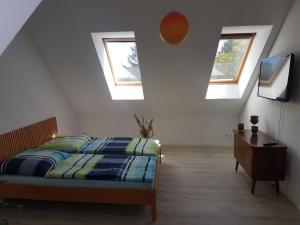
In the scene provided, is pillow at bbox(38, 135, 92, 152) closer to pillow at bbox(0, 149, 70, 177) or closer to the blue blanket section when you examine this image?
the blue blanket section

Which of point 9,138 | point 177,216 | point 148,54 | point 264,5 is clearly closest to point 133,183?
point 177,216

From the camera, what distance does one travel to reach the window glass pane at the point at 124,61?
4516mm

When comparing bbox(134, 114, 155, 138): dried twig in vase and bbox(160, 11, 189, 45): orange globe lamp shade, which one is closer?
bbox(160, 11, 189, 45): orange globe lamp shade

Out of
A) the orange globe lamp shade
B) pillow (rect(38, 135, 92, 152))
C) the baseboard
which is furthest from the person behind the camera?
the baseboard

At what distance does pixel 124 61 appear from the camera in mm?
4785

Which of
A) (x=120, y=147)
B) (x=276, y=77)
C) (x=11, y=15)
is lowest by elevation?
(x=120, y=147)

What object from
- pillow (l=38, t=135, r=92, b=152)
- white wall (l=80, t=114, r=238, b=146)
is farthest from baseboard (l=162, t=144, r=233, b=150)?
pillow (l=38, t=135, r=92, b=152)

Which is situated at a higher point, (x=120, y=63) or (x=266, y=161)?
(x=120, y=63)

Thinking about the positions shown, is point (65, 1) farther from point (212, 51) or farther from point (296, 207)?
point (296, 207)

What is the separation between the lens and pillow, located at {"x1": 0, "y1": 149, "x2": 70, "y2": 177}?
2895mm

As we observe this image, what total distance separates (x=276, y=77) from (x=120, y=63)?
284 cm

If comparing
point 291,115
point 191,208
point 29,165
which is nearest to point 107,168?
point 29,165

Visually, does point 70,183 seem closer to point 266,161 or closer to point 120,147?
point 120,147

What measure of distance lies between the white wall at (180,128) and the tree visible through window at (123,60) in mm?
971
